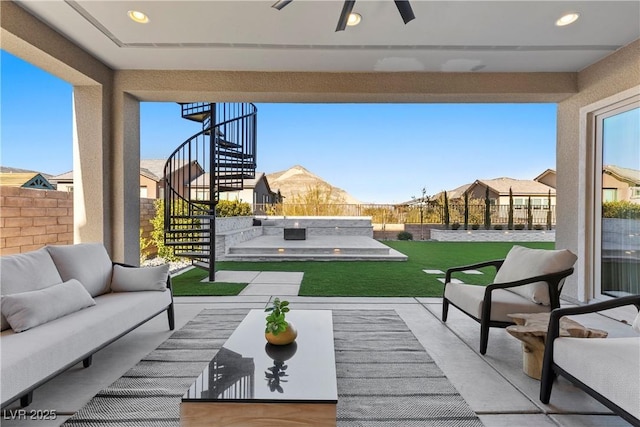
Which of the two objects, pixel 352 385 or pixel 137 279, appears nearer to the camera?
pixel 352 385

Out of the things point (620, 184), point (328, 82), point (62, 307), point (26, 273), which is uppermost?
point (328, 82)

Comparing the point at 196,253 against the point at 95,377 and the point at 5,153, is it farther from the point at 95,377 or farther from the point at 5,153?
the point at 95,377

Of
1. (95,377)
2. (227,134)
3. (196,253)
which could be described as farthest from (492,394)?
(227,134)

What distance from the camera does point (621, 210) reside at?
13.2ft

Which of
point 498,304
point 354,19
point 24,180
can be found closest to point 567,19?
point 354,19

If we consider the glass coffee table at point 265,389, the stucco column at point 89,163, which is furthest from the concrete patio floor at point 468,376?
the stucco column at point 89,163

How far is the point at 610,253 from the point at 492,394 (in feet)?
10.6

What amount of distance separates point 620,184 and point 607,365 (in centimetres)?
340

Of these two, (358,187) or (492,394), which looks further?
(358,187)

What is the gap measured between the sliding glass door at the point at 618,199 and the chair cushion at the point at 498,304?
200cm

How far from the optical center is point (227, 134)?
6.48 metres

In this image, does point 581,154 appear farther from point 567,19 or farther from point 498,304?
point 498,304

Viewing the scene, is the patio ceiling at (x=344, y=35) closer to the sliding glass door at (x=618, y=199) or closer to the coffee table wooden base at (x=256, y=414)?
the sliding glass door at (x=618, y=199)

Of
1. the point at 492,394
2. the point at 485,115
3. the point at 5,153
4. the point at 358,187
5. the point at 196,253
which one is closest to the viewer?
the point at 492,394
